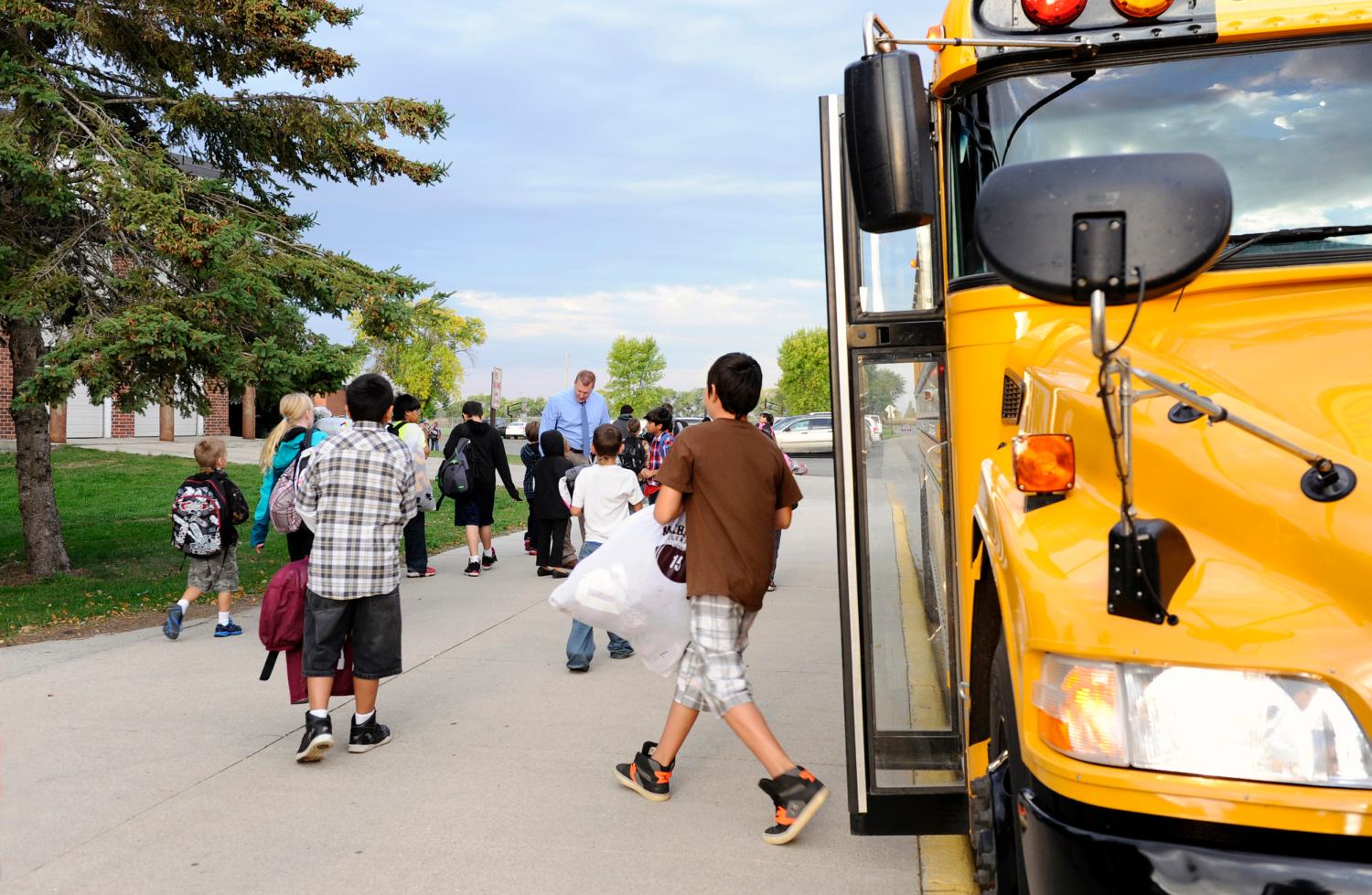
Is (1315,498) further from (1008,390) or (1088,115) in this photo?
(1088,115)

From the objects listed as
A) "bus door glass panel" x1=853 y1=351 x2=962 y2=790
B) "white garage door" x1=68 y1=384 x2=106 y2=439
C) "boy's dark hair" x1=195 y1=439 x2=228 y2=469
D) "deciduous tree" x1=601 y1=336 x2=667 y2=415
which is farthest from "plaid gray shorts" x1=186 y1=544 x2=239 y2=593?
"deciduous tree" x1=601 y1=336 x2=667 y2=415

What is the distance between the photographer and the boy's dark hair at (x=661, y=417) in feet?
36.2

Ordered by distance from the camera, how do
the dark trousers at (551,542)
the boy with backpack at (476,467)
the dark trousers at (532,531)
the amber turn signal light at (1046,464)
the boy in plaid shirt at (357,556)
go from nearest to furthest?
the amber turn signal light at (1046,464)
the boy in plaid shirt at (357,556)
the dark trousers at (551,542)
the boy with backpack at (476,467)
the dark trousers at (532,531)

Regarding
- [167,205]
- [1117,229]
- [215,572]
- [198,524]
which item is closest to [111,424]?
[167,205]

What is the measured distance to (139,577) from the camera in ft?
37.1

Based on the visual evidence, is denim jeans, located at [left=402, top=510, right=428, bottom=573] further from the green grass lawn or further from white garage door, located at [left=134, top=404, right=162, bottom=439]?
white garage door, located at [left=134, top=404, right=162, bottom=439]

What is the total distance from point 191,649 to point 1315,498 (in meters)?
7.54

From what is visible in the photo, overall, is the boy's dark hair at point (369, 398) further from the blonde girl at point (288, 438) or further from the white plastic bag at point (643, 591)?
the blonde girl at point (288, 438)

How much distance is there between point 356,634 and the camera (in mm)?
5727

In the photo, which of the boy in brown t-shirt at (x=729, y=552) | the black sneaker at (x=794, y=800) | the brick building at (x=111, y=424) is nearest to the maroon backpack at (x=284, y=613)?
Result: the boy in brown t-shirt at (x=729, y=552)

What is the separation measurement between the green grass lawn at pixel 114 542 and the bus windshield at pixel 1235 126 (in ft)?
25.7

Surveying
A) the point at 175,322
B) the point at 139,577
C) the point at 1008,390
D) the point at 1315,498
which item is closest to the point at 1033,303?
the point at 1008,390

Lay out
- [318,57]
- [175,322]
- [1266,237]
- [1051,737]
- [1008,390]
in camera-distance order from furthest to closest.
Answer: [318,57] < [175,322] < [1008,390] < [1266,237] < [1051,737]

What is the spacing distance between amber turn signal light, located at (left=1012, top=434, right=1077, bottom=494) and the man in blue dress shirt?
9070mm
